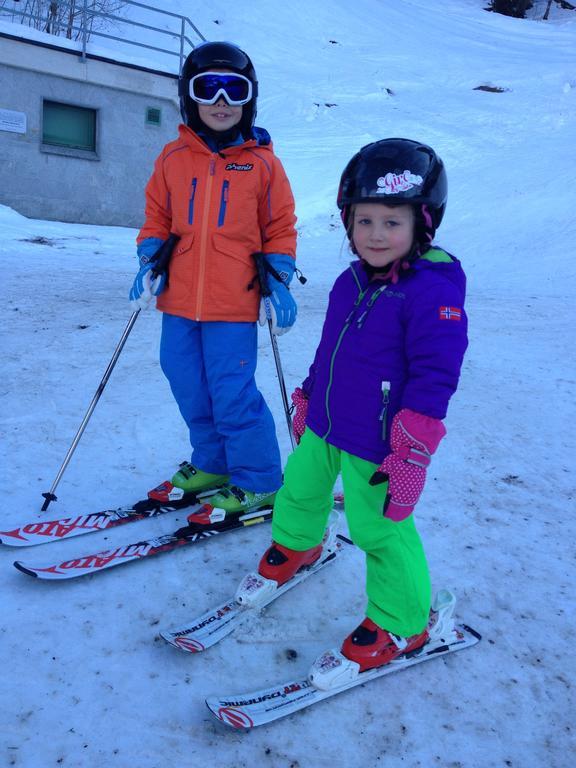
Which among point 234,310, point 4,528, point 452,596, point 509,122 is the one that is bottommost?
point 4,528

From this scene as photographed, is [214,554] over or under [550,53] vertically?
under

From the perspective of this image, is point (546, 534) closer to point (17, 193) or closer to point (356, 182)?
point (356, 182)

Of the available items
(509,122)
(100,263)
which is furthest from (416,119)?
(100,263)

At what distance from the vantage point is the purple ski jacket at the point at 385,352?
1.99 meters

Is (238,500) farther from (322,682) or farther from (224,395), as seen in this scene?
(322,682)

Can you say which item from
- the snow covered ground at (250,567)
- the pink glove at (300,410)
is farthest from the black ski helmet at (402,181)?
the snow covered ground at (250,567)

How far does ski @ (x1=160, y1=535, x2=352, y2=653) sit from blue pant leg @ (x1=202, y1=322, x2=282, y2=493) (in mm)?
639

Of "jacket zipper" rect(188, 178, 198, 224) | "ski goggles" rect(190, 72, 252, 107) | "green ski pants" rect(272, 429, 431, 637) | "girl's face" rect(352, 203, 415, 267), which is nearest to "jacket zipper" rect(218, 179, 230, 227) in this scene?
"jacket zipper" rect(188, 178, 198, 224)

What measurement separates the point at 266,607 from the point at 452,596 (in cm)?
76

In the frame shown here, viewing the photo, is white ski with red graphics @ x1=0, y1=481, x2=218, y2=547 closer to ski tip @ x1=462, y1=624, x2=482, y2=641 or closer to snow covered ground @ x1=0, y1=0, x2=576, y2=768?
snow covered ground @ x1=0, y1=0, x2=576, y2=768

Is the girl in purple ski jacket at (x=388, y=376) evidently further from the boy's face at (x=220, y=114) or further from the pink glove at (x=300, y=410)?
the boy's face at (x=220, y=114)

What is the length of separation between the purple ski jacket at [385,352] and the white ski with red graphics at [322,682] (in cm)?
74

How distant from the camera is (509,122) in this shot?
823 inches

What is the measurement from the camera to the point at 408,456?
6.59ft
